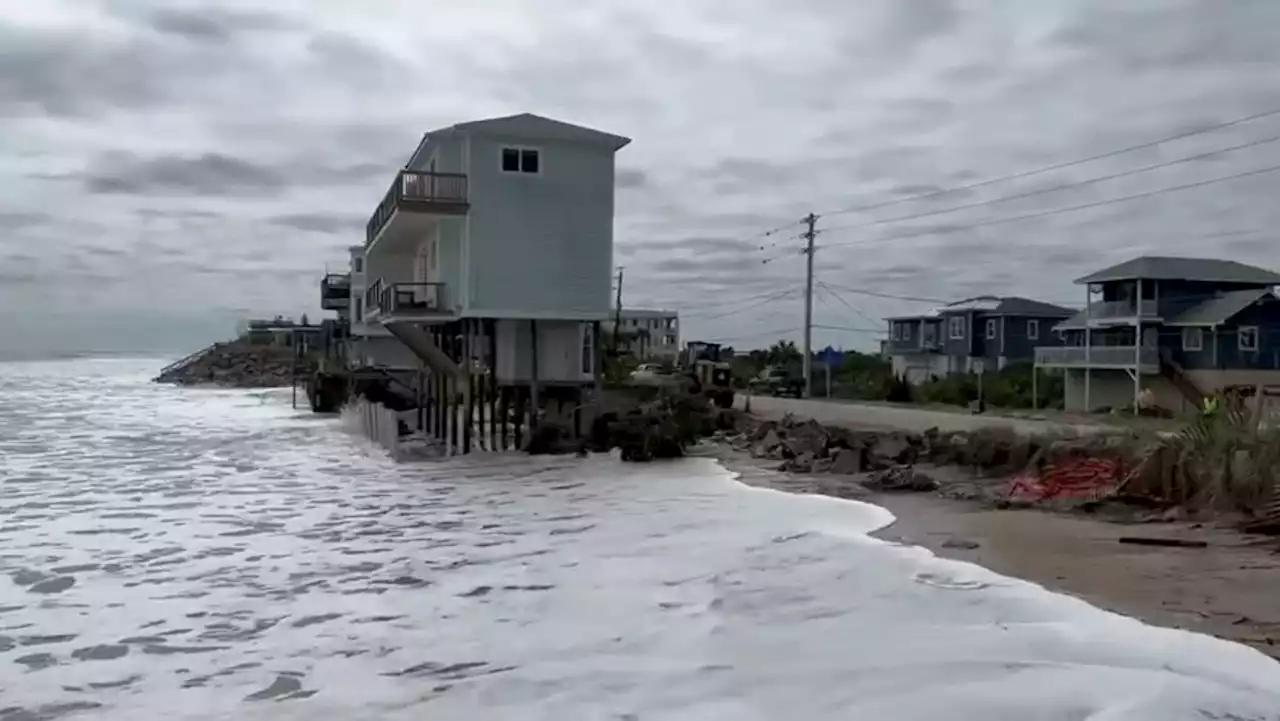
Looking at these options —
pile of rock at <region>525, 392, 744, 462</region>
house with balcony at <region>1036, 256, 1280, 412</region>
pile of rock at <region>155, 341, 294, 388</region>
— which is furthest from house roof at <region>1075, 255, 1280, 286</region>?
pile of rock at <region>155, 341, 294, 388</region>

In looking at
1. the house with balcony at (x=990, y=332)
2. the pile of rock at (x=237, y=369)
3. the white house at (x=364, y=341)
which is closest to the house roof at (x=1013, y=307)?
the house with balcony at (x=990, y=332)

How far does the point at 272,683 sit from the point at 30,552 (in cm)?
863

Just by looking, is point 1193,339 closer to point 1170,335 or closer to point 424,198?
point 1170,335

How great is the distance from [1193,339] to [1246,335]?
6.15 feet

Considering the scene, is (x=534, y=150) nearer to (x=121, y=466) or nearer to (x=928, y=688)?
(x=121, y=466)

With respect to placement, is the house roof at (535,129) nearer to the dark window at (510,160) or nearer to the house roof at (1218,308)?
the dark window at (510,160)

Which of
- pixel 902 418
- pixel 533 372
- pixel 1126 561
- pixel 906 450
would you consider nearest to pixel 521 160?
pixel 533 372

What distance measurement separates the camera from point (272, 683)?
29.2ft

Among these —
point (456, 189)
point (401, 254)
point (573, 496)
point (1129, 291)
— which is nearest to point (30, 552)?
point (573, 496)

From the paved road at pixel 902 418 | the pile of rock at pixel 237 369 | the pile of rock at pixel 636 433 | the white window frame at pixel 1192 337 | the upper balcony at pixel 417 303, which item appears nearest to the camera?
the paved road at pixel 902 418

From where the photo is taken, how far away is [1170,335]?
45.1 metres

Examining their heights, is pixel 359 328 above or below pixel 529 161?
below

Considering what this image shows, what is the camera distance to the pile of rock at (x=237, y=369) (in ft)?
334

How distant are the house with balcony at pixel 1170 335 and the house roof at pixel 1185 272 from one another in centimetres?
4
